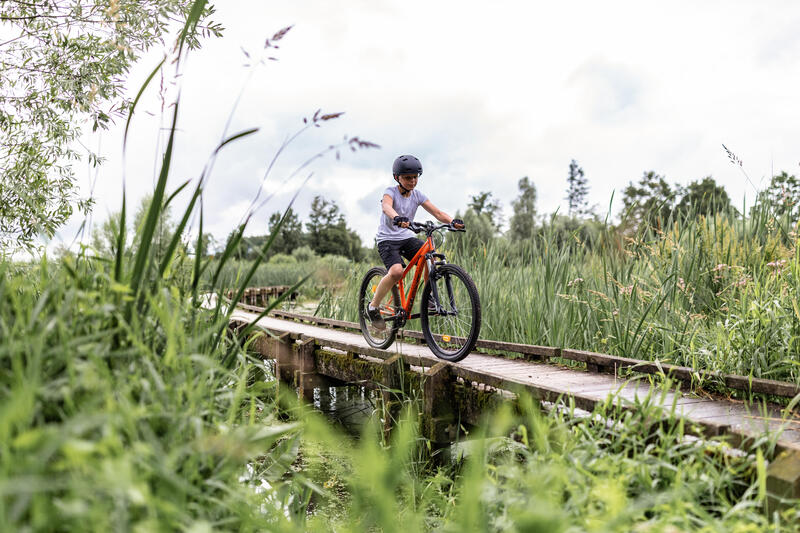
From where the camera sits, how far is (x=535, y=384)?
148 inches

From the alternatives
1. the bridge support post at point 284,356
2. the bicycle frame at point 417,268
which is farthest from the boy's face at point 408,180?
the bridge support post at point 284,356

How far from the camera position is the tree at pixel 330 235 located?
216ft

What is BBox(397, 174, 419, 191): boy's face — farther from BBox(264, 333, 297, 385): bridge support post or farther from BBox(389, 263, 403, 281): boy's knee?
BBox(264, 333, 297, 385): bridge support post

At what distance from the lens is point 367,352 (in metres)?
5.98

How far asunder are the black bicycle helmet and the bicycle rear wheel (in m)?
1.08

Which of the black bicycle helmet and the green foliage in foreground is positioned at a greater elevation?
the black bicycle helmet

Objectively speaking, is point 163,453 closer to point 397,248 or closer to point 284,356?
point 397,248

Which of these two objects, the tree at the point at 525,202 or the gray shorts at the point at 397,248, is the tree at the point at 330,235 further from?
the gray shorts at the point at 397,248

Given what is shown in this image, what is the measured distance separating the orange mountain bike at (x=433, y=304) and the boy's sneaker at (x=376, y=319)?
1.8 inches

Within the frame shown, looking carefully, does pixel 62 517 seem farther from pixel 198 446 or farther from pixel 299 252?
pixel 299 252

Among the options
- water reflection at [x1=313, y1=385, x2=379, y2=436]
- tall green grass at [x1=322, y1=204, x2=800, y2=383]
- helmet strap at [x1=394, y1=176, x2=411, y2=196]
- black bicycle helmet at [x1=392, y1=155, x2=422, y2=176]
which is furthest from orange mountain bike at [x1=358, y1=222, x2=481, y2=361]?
water reflection at [x1=313, y1=385, x2=379, y2=436]

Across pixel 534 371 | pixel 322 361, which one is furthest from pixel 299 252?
pixel 534 371

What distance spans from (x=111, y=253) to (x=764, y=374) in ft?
11.9

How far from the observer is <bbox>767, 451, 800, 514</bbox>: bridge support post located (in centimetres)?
220
